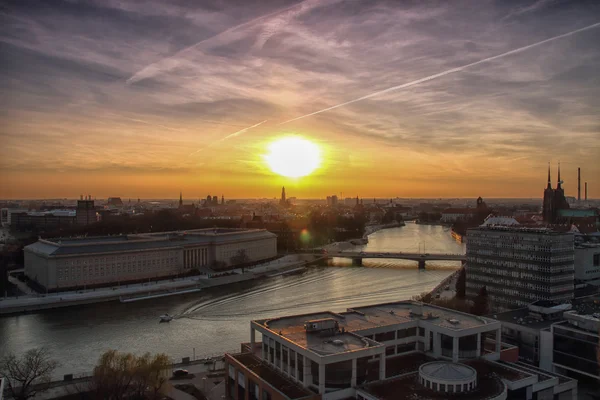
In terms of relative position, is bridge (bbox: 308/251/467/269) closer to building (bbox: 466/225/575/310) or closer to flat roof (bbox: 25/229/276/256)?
flat roof (bbox: 25/229/276/256)

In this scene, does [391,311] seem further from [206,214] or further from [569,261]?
[206,214]

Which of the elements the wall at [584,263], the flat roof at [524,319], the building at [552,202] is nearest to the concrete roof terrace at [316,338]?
the flat roof at [524,319]

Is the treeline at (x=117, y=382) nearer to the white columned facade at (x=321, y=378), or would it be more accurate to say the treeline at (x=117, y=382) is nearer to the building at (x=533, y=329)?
the white columned facade at (x=321, y=378)

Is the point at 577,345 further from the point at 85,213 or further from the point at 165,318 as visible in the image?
the point at 85,213

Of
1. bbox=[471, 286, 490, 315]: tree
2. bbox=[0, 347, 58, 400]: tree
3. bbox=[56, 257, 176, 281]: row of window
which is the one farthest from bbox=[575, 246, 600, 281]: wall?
bbox=[56, 257, 176, 281]: row of window

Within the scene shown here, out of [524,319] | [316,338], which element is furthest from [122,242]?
[524,319]

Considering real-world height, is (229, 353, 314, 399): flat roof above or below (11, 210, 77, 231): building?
below

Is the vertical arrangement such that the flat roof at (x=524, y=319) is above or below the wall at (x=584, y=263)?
below
